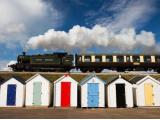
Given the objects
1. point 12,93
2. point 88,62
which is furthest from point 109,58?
point 12,93

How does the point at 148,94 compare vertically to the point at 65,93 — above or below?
below

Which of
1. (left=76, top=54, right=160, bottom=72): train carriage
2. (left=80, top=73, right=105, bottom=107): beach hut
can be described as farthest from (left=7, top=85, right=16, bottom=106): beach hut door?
(left=76, top=54, right=160, bottom=72): train carriage

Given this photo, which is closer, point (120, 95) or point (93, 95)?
point (93, 95)

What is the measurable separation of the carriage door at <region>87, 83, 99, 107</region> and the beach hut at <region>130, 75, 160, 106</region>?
4.18 m

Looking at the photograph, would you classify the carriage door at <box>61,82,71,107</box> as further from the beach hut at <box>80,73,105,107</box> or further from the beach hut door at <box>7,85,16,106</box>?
the beach hut door at <box>7,85,16,106</box>

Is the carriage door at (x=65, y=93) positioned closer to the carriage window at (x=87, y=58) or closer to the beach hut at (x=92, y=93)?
the beach hut at (x=92, y=93)

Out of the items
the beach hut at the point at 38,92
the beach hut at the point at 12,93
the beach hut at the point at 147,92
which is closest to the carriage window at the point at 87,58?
the beach hut at the point at 147,92

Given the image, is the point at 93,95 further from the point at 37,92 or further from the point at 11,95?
the point at 11,95

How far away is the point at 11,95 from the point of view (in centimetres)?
2306

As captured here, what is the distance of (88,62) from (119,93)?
11645mm

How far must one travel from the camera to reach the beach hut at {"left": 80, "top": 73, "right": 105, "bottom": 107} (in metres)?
22.6

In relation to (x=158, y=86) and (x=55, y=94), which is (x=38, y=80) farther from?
(x=158, y=86)

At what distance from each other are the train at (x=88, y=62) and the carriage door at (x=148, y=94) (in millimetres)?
10671

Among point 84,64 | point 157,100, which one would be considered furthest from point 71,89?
point 84,64
